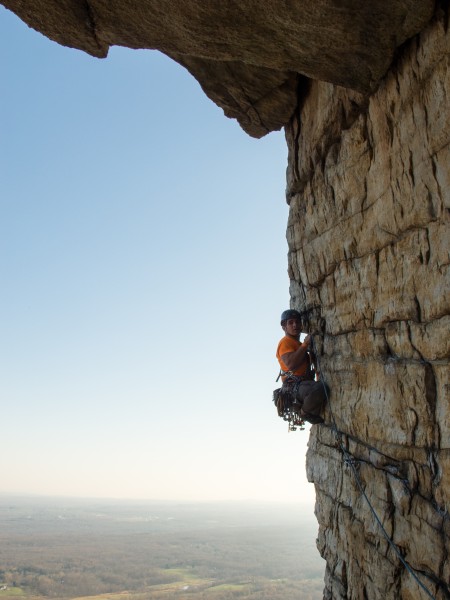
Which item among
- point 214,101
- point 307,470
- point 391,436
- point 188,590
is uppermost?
point 214,101

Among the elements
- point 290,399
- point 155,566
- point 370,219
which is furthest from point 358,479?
point 155,566

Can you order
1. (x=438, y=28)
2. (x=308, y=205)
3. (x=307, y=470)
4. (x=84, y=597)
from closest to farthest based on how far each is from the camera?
(x=438, y=28) → (x=308, y=205) → (x=307, y=470) → (x=84, y=597)

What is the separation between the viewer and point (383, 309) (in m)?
5.80

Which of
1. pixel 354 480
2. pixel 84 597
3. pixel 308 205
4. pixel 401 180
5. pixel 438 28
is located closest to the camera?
pixel 438 28

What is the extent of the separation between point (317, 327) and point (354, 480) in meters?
2.44

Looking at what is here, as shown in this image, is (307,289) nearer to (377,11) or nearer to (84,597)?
(377,11)

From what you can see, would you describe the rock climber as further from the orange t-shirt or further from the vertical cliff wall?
the vertical cliff wall

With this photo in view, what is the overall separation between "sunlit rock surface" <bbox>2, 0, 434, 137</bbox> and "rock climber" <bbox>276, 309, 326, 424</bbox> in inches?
157

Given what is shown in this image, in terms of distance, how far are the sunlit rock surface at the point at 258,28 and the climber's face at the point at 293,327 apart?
3902 millimetres

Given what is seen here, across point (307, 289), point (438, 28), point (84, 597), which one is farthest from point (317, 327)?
point (84, 597)

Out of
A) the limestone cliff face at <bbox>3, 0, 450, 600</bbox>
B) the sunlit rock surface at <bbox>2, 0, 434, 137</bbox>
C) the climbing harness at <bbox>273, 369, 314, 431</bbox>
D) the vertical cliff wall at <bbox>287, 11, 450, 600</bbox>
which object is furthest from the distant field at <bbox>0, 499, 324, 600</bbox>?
the sunlit rock surface at <bbox>2, 0, 434, 137</bbox>

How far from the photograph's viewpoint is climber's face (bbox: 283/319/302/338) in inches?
320

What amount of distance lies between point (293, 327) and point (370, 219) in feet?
8.99

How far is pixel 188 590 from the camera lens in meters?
86.2
